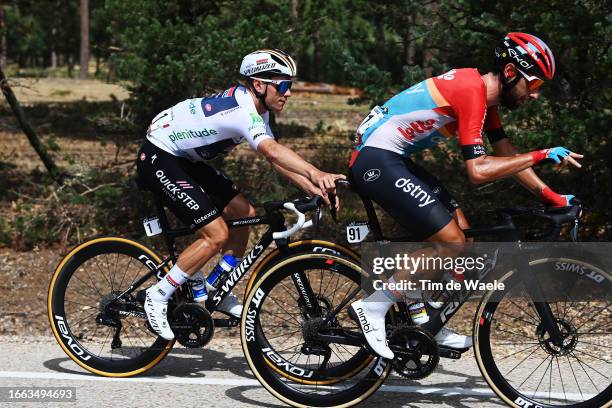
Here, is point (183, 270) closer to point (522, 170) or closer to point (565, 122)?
point (522, 170)

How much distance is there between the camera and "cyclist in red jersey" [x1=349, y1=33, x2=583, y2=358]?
4.85 m

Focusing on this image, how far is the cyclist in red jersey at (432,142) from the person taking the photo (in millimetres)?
4848

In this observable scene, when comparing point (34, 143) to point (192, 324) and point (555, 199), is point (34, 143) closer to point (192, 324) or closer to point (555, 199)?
point (192, 324)

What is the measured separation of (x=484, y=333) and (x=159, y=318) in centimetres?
207

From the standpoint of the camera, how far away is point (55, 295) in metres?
6.04

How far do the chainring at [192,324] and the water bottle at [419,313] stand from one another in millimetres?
1294

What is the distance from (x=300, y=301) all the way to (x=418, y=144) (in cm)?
121

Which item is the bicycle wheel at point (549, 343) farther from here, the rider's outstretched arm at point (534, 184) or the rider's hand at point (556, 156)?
the rider's hand at point (556, 156)

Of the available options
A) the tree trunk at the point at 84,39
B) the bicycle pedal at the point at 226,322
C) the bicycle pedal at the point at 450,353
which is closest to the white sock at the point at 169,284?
the bicycle pedal at the point at 226,322

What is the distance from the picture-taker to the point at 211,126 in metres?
5.53

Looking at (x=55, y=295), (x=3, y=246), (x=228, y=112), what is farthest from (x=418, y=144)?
(x=3, y=246)

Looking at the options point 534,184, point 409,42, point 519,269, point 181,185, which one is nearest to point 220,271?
point 181,185

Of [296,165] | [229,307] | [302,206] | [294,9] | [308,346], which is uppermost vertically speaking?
[294,9]

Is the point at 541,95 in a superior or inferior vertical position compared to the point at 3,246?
superior
